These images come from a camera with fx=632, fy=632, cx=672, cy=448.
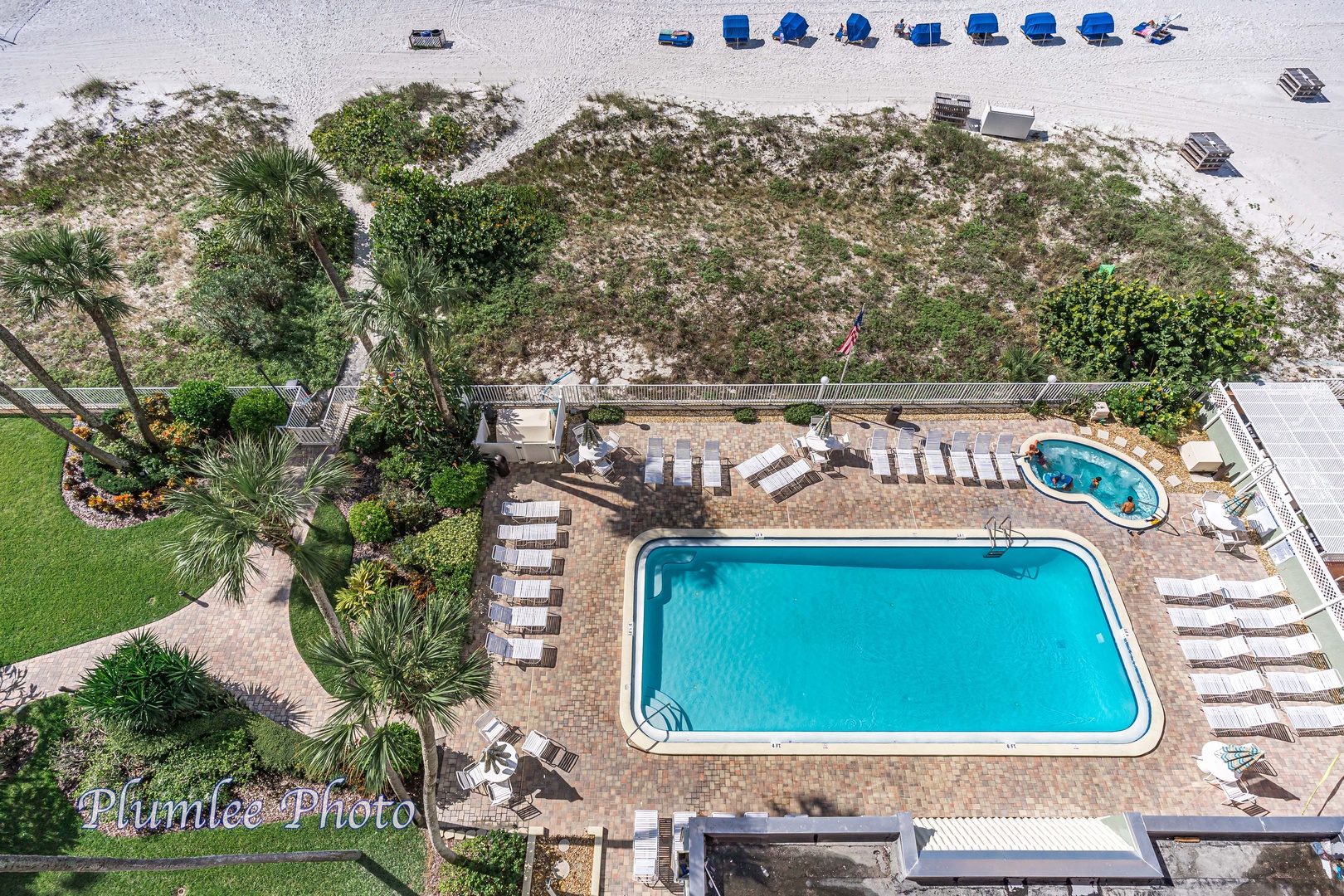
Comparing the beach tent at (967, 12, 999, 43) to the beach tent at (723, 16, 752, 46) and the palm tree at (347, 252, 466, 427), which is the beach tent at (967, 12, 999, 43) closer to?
the beach tent at (723, 16, 752, 46)

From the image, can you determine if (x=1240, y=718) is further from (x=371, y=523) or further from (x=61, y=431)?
(x=61, y=431)

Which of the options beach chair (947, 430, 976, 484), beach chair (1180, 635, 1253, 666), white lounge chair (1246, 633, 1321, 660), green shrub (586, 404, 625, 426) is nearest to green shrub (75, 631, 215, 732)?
green shrub (586, 404, 625, 426)

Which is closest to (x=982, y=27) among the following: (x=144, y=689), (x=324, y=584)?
(x=324, y=584)

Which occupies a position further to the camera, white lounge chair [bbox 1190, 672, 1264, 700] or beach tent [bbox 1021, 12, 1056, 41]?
beach tent [bbox 1021, 12, 1056, 41]

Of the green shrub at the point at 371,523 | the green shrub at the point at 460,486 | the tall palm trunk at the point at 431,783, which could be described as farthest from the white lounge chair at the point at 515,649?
the green shrub at the point at 371,523

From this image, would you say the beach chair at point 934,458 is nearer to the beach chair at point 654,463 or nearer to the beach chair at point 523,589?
the beach chair at point 654,463
